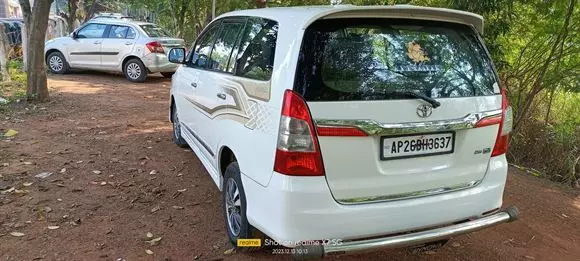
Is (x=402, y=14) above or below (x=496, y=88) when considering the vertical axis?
above

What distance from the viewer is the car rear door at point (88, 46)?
11984mm

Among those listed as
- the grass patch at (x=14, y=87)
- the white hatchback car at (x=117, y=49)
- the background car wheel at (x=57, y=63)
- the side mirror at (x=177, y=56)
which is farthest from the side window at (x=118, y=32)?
the side mirror at (x=177, y=56)

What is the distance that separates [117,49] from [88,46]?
0.86m

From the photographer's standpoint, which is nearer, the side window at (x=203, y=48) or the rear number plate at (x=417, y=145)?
the rear number plate at (x=417, y=145)

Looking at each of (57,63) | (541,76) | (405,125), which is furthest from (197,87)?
(57,63)

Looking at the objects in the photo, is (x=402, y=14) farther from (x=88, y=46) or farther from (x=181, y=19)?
(x=181, y=19)

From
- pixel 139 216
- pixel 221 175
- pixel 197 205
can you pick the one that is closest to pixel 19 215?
pixel 139 216

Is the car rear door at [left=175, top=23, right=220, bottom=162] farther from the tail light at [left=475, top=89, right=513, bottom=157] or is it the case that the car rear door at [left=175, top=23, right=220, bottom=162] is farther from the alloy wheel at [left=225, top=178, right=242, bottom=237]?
the tail light at [left=475, top=89, right=513, bottom=157]

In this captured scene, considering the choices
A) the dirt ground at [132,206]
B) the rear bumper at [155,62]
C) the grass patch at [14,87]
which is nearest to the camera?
the dirt ground at [132,206]

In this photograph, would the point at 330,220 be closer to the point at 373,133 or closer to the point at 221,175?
the point at 373,133

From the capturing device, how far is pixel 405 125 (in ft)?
8.36

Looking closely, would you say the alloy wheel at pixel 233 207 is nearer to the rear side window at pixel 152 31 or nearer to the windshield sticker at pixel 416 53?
the windshield sticker at pixel 416 53

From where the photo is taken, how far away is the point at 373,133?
248cm

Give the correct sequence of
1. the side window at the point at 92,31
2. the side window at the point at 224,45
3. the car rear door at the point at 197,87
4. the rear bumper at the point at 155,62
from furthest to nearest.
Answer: the side window at the point at 92,31 → the rear bumper at the point at 155,62 → the car rear door at the point at 197,87 → the side window at the point at 224,45
